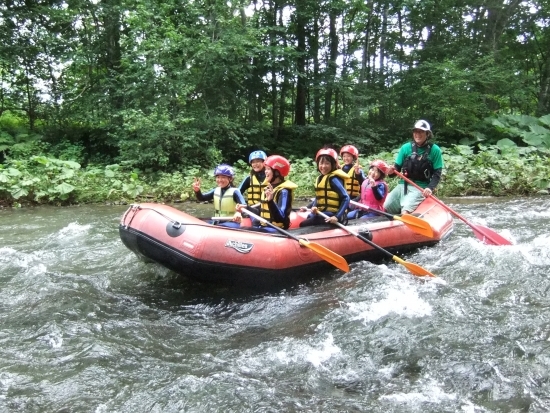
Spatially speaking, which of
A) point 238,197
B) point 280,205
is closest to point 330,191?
point 280,205

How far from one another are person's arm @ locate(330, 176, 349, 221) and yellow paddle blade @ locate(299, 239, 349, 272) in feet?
2.20

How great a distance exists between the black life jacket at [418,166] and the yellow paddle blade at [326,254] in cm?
224

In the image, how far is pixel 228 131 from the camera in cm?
1198

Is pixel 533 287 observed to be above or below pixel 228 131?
below

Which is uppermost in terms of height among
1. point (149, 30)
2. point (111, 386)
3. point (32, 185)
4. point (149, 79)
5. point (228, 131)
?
point (149, 30)

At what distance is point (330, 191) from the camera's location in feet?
17.1

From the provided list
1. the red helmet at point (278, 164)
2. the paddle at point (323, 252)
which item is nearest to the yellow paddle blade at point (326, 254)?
the paddle at point (323, 252)

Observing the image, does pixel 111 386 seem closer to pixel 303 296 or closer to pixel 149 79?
pixel 303 296

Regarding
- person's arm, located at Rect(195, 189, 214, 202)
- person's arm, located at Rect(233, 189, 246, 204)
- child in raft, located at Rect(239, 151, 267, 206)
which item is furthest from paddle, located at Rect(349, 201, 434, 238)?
person's arm, located at Rect(195, 189, 214, 202)

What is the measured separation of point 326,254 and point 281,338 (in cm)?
121

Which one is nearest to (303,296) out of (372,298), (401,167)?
(372,298)

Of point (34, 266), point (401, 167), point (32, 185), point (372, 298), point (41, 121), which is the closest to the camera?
point (372, 298)

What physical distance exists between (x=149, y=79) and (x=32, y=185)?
137 inches

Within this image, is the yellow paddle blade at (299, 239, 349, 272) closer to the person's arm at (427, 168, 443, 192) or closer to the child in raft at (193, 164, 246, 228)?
the child in raft at (193, 164, 246, 228)
